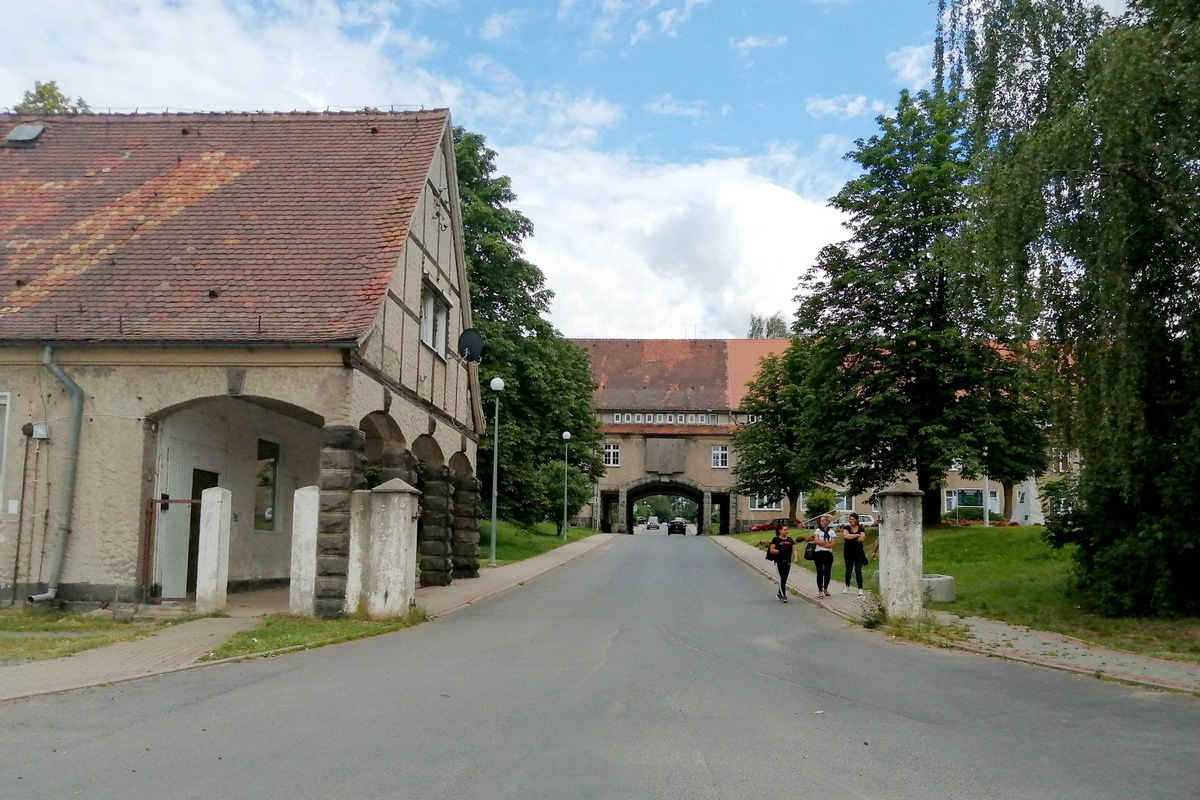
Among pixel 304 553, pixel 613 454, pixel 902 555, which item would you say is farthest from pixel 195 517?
pixel 613 454

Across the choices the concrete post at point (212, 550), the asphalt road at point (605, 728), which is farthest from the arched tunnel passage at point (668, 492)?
the asphalt road at point (605, 728)

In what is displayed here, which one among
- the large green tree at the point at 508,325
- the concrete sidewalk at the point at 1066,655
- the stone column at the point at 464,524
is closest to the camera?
the concrete sidewalk at the point at 1066,655

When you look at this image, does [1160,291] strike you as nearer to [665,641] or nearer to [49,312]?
[665,641]

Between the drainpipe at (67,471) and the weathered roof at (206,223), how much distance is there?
59cm

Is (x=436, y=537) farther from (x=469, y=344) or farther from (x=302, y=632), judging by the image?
(x=302, y=632)

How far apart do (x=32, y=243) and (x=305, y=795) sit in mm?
14629

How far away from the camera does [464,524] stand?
78.0 ft

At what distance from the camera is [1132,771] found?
21.7 feet

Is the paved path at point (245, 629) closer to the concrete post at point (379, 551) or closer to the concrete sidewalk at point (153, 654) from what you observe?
the concrete sidewalk at point (153, 654)

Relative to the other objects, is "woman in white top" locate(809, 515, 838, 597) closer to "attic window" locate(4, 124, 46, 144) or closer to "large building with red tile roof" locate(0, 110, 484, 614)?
"large building with red tile roof" locate(0, 110, 484, 614)

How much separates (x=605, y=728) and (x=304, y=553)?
820 cm

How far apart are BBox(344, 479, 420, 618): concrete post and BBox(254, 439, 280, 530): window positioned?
626 centimetres

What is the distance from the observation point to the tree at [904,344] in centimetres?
2927

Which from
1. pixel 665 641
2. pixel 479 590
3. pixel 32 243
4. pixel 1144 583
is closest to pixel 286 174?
pixel 32 243
